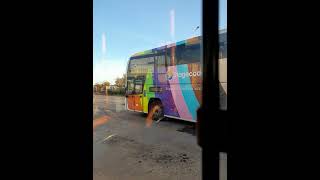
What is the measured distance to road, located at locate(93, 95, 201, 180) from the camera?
3656mm

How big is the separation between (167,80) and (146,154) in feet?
12.7

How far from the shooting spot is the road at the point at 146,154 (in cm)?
366

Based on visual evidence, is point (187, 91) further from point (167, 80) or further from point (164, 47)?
point (164, 47)

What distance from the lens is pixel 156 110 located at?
29.5 ft

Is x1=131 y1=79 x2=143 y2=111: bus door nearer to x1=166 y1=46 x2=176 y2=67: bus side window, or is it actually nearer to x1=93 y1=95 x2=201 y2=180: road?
x1=166 y1=46 x2=176 y2=67: bus side window

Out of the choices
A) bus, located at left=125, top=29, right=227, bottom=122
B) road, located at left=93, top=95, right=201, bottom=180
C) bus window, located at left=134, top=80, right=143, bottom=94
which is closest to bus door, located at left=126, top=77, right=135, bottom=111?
bus, located at left=125, top=29, right=227, bottom=122

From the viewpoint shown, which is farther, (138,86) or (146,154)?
(138,86)
